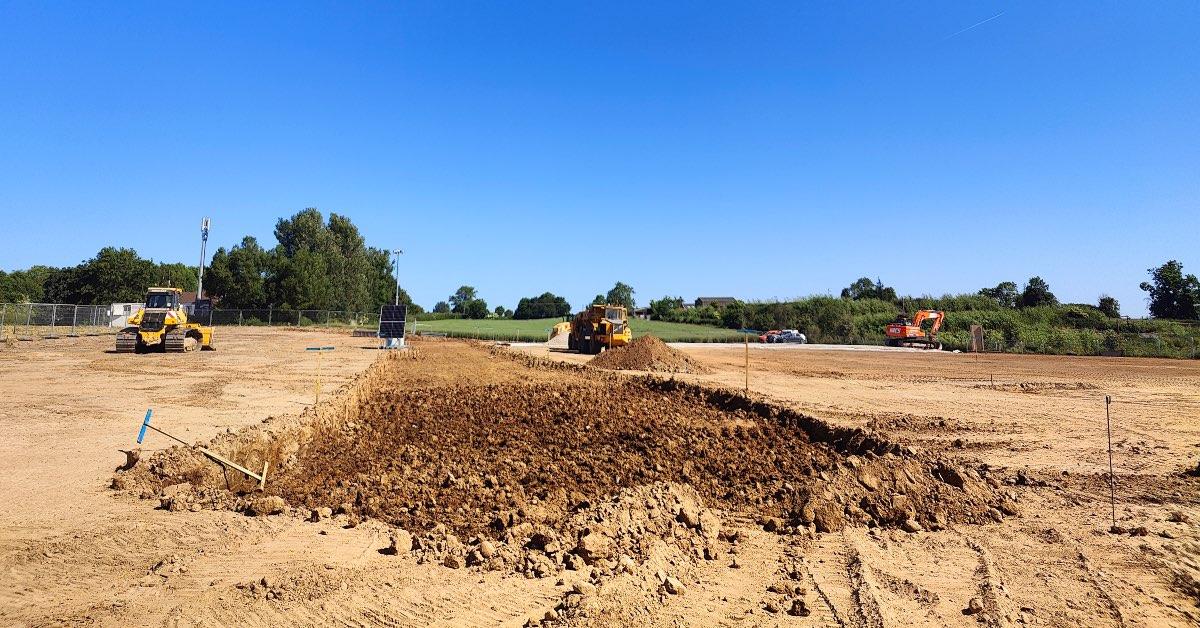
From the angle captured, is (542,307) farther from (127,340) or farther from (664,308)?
(127,340)

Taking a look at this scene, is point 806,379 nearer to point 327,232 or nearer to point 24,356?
point 24,356

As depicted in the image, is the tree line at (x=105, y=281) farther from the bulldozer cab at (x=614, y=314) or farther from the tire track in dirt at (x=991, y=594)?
the tire track in dirt at (x=991, y=594)

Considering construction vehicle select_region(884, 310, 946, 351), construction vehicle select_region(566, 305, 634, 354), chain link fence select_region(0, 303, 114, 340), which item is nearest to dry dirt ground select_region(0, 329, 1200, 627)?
construction vehicle select_region(566, 305, 634, 354)

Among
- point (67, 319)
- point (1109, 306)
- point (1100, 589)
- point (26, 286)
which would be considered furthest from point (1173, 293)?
point (26, 286)

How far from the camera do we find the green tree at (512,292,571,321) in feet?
406

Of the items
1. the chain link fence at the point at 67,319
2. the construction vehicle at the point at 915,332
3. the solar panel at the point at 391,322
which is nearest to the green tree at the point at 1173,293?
the construction vehicle at the point at 915,332

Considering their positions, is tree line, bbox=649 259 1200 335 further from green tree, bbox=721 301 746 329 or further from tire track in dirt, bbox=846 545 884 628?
tire track in dirt, bbox=846 545 884 628

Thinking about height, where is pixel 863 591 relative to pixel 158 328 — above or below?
below

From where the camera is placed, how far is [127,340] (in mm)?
25266

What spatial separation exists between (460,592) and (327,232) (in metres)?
94.0

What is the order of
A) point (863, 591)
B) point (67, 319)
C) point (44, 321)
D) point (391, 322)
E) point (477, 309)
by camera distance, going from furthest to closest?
point (477, 309), point (67, 319), point (44, 321), point (391, 322), point (863, 591)

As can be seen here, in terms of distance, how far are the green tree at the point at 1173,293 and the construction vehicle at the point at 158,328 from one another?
80.0 metres

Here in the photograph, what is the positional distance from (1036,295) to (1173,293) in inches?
437

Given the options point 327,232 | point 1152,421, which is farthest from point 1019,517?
point 327,232
